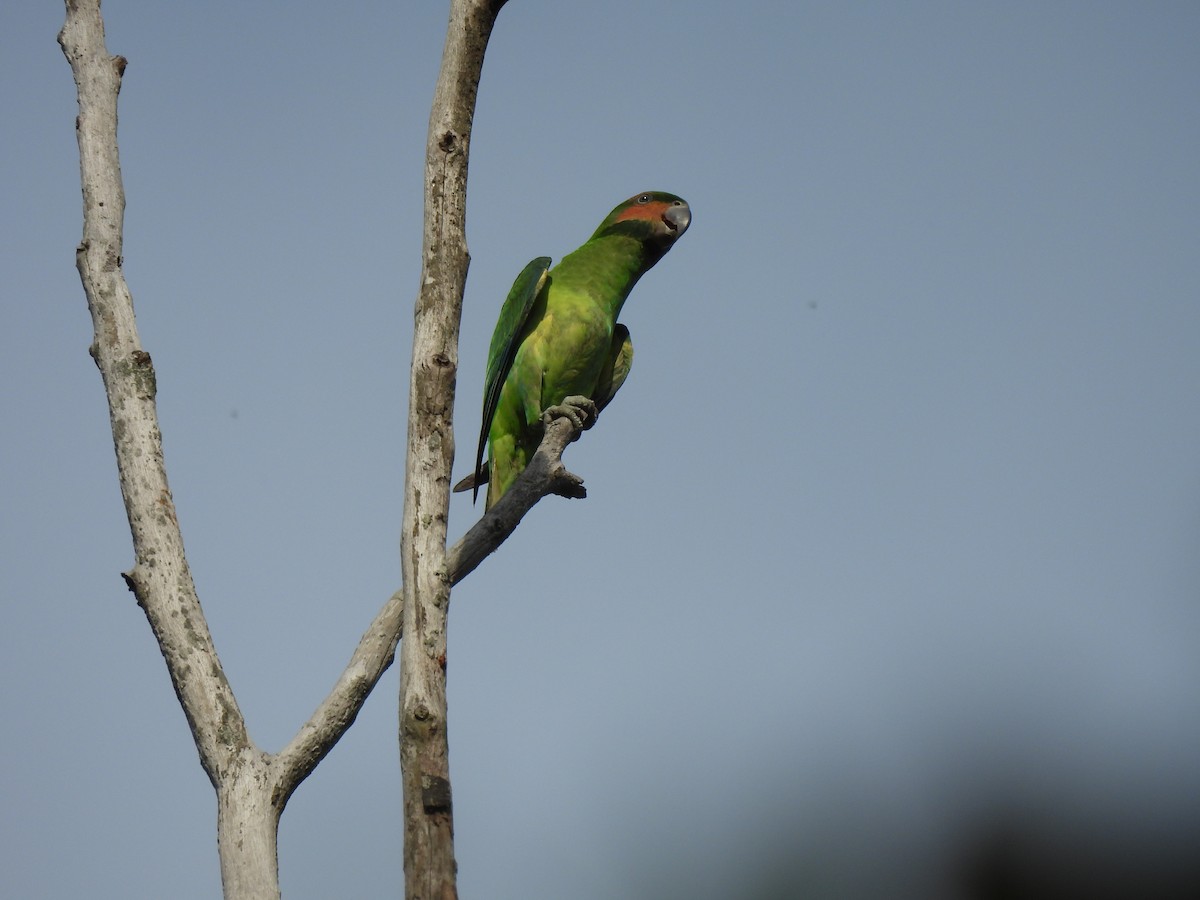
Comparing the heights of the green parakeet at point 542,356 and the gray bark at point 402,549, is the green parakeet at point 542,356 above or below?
above

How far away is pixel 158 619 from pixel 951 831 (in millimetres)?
3739

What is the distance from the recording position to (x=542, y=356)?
543 centimetres

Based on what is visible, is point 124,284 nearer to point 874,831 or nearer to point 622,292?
point 622,292

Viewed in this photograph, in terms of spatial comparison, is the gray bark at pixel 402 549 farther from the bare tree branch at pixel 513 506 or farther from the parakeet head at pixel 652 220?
the parakeet head at pixel 652 220

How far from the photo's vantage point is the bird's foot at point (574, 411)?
5.16 meters

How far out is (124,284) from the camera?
139 inches

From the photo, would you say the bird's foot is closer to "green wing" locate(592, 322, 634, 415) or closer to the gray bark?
"green wing" locate(592, 322, 634, 415)

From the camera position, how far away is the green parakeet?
5395 millimetres

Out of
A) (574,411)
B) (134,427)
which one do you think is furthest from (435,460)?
(574,411)

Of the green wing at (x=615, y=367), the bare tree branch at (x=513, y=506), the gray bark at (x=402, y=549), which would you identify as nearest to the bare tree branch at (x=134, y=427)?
the gray bark at (x=402, y=549)

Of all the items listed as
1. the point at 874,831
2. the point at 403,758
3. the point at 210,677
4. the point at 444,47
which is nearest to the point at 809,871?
the point at 874,831

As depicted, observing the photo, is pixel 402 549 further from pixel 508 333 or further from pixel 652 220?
pixel 652 220

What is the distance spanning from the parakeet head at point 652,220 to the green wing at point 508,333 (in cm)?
72

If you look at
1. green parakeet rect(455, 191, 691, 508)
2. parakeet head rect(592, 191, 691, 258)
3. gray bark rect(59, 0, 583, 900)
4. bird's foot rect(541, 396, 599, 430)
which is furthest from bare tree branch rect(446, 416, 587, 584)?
parakeet head rect(592, 191, 691, 258)
